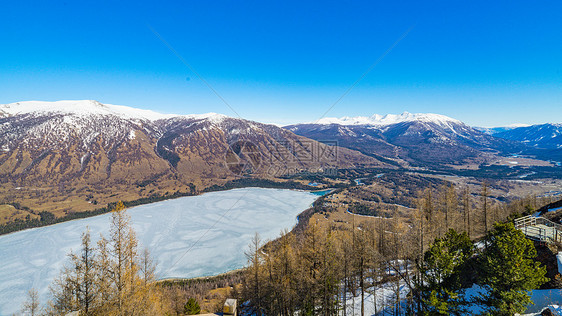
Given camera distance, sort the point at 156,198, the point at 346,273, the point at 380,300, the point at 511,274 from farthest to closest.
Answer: the point at 156,198, the point at 380,300, the point at 346,273, the point at 511,274

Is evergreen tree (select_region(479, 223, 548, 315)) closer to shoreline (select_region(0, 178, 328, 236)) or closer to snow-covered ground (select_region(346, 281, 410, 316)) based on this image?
snow-covered ground (select_region(346, 281, 410, 316))

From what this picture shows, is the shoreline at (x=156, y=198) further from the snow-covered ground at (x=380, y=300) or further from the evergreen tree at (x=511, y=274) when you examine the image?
the evergreen tree at (x=511, y=274)

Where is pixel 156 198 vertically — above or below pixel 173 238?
above

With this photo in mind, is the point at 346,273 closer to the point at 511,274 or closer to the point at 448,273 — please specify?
the point at 448,273

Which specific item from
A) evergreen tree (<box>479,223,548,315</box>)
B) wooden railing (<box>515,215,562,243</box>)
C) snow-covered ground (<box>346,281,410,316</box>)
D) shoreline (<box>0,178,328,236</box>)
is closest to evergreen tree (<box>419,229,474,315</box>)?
evergreen tree (<box>479,223,548,315</box>)

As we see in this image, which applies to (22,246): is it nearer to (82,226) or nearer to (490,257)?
(82,226)

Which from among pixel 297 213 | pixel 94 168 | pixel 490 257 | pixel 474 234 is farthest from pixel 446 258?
pixel 94 168

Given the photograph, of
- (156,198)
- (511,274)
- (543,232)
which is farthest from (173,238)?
(543,232)

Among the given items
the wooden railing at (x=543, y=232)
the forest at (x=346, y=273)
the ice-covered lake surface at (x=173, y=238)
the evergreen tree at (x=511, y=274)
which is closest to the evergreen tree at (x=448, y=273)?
the forest at (x=346, y=273)

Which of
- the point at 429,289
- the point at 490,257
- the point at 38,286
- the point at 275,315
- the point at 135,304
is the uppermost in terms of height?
the point at 490,257
